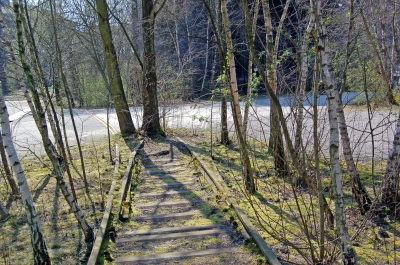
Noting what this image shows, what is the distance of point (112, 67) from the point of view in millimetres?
12508

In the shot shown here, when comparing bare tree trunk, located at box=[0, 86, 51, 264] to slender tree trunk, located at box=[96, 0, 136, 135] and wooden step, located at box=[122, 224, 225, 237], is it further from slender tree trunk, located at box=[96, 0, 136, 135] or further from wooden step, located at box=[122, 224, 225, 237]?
slender tree trunk, located at box=[96, 0, 136, 135]

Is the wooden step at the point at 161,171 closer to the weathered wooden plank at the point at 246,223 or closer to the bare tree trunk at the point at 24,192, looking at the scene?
the weathered wooden plank at the point at 246,223

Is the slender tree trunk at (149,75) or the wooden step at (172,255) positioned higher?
the slender tree trunk at (149,75)

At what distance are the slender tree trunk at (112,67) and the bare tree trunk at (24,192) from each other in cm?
777

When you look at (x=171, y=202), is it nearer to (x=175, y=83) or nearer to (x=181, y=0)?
(x=175, y=83)

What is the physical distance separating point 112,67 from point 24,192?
8955mm

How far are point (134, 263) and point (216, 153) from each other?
6.33 m

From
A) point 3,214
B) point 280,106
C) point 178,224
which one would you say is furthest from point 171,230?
point 3,214

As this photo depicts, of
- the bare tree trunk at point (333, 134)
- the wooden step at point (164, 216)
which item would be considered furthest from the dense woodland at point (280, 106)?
the wooden step at point (164, 216)

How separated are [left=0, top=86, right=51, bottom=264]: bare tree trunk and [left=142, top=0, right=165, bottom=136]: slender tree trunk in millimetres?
8796

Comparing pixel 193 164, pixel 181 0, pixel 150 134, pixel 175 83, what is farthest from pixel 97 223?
pixel 181 0

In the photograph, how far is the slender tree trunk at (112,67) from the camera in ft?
41.0

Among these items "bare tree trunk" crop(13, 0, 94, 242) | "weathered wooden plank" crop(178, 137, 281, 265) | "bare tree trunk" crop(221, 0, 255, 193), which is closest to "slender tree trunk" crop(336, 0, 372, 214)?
"bare tree trunk" crop(221, 0, 255, 193)

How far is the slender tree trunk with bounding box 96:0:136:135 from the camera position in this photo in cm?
1248
